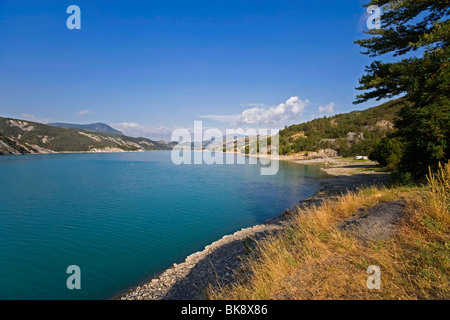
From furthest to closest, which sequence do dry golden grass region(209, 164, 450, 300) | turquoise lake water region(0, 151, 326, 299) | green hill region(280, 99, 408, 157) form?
green hill region(280, 99, 408, 157)
turquoise lake water region(0, 151, 326, 299)
dry golden grass region(209, 164, 450, 300)

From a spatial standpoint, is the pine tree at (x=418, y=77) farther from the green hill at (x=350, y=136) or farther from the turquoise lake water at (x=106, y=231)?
the green hill at (x=350, y=136)

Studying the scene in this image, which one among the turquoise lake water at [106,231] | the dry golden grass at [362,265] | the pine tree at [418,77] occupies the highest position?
the pine tree at [418,77]

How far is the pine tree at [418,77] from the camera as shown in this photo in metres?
12.6

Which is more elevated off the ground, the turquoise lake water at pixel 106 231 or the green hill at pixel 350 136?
the green hill at pixel 350 136

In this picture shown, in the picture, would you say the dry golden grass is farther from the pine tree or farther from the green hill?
the green hill

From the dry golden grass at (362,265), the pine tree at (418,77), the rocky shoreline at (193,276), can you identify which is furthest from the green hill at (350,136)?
the dry golden grass at (362,265)

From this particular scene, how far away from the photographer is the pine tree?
12570mm

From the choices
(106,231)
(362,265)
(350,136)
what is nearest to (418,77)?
(362,265)

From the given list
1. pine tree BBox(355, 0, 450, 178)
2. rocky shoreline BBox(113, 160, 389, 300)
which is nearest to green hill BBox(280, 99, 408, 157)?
pine tree BBox(355, 0, 450, 178)

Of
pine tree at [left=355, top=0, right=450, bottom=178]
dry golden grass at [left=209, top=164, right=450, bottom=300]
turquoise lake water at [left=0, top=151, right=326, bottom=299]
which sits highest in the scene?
pine tree at [left=355, top=0, right=450, bottom=178]

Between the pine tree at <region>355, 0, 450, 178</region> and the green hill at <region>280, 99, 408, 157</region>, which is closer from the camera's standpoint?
the pine tree at <region>355, 0, 450, 178</region>

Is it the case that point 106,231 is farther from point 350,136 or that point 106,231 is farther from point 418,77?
point 350,136

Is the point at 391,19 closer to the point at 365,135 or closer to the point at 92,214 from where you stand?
the point at 92,214
